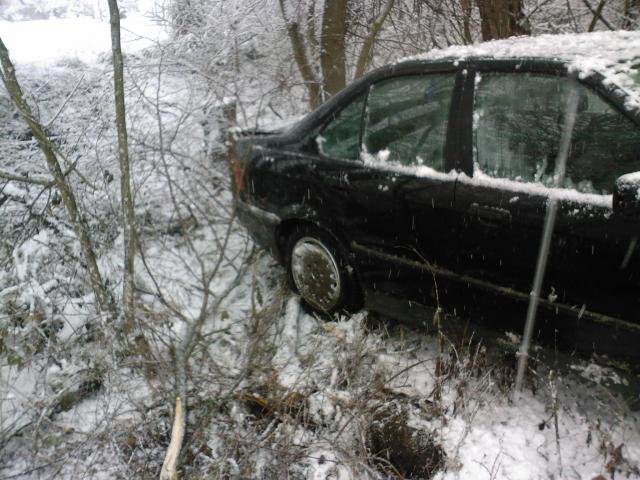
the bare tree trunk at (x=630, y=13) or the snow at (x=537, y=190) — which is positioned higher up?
the bare tree trunk at (x=630, y=13)

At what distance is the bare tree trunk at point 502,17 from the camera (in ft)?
16.5

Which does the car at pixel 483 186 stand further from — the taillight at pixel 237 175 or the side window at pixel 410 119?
the taillight at pixel 237 175

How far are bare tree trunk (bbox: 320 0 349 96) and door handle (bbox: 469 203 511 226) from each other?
13.2 ft

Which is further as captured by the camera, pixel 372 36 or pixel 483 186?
pixel 372 36

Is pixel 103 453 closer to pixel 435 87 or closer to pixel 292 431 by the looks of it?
pixel 292 431

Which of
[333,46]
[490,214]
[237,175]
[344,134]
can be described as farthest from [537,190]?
[333,46]

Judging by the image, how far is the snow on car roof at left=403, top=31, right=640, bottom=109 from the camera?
2.03m

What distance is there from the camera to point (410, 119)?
2.62m

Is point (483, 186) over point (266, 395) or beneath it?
over

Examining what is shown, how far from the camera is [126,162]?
3.00 meters

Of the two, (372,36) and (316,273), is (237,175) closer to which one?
(316,273)

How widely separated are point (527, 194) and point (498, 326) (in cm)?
67

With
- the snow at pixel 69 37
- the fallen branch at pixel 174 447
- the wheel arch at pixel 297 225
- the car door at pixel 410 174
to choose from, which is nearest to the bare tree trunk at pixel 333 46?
the snow at pixel 69 37

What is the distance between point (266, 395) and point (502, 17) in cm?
446
